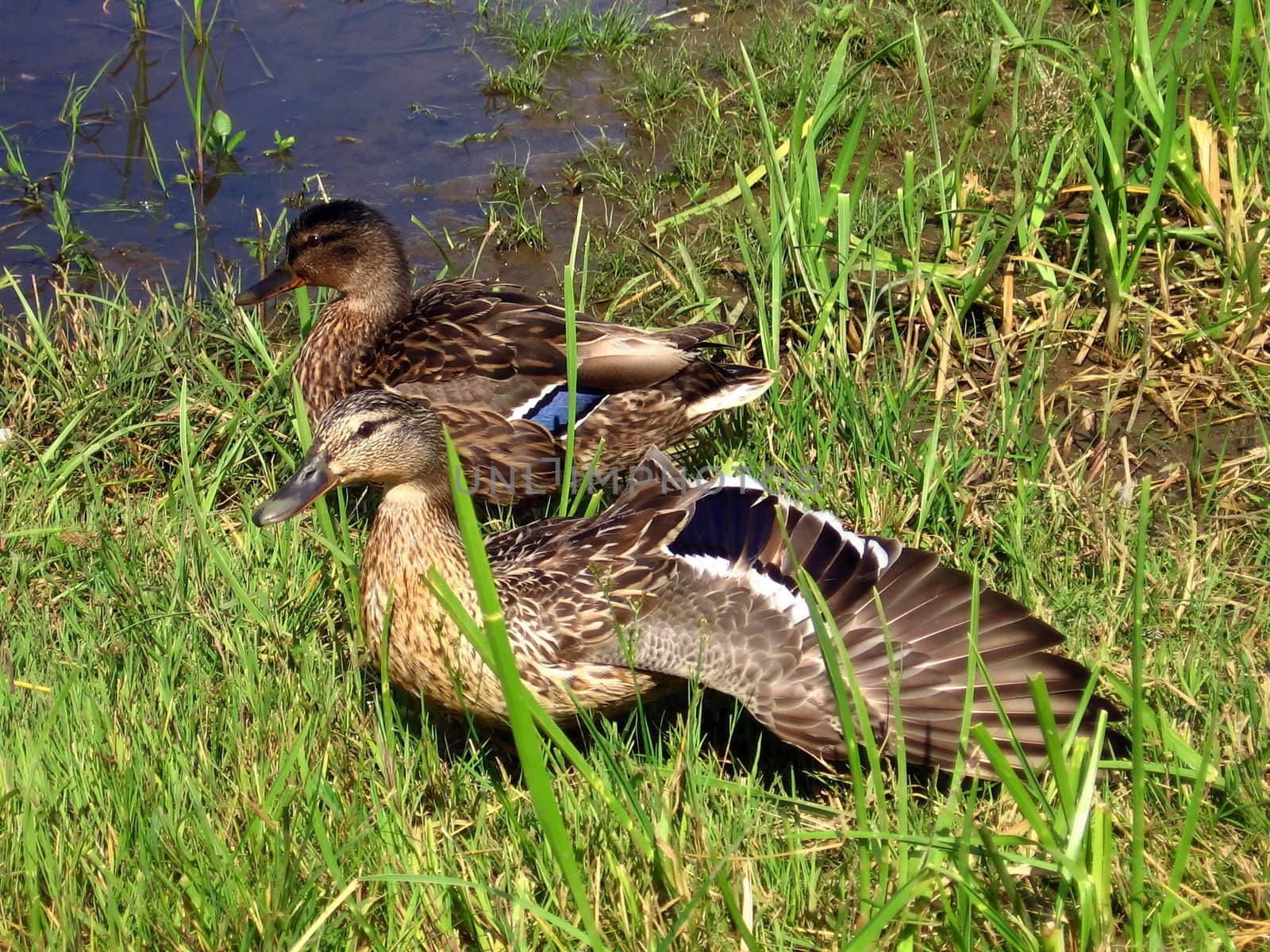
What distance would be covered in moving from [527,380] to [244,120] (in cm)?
262

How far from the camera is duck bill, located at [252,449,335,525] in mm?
3061

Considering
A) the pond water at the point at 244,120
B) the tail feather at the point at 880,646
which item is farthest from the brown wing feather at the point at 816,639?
the pond water at the point at 244,120

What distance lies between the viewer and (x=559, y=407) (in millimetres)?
4164

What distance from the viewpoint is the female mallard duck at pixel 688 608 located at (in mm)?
2977

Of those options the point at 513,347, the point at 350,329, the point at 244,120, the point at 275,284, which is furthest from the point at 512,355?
the point at 244,120

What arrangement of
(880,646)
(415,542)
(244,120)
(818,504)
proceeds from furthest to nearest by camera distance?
(244,120) → (818,504) → (415,542) → (880,646)

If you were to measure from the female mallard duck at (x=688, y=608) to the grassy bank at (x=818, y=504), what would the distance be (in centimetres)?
15

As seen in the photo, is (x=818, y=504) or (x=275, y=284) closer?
(x=818, y=504)

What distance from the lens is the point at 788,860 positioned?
2725 millimetres

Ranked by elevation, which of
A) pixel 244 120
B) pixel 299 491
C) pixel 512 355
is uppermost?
pixel 244 120

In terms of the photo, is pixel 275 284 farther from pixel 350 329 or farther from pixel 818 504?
pixel 818 504

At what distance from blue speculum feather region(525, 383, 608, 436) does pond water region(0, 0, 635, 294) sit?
1391 mm

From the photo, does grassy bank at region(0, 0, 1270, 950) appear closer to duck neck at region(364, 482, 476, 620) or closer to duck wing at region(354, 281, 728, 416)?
duck neck at region(364, 482, 476, 620)

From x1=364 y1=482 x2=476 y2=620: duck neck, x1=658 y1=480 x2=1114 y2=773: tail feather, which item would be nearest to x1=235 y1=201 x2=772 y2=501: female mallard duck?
x1=364 y1=482 x2=476 y2=620: duck neck
